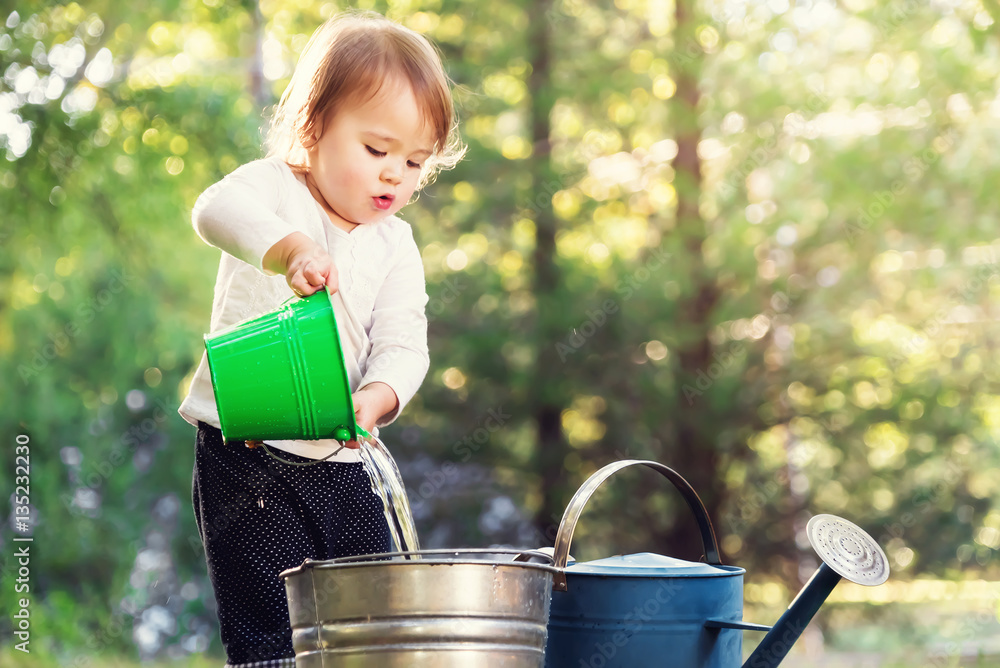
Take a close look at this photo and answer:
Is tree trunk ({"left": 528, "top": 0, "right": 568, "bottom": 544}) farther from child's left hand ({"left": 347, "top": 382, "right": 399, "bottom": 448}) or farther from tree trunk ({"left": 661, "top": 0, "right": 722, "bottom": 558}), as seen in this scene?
child's left hand ({"left": 347, "top": 382, "right": 399, "bottom": 448})

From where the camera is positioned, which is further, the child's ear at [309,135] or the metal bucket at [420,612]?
the child's ear at [309,135]

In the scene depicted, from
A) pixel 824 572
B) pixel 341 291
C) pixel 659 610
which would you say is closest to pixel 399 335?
pixel 341 291

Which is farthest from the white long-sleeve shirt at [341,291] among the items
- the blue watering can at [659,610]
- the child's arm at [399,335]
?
the blue watering can at [659,610]

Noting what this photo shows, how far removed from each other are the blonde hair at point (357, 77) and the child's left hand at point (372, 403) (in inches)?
16.8

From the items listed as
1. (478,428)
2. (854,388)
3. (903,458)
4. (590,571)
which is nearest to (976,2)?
(854,388)

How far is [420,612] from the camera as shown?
1276 millimetres

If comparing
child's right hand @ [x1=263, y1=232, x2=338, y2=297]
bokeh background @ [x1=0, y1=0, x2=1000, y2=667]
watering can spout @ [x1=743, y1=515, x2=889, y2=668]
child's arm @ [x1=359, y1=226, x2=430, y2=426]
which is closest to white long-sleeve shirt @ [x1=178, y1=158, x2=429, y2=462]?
child's arm @ [x1=359, y1=226, x2=430, y2=426]

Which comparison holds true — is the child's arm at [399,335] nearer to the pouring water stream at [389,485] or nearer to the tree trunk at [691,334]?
the pouring water stream at [389,485]

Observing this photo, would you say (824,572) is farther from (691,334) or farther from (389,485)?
(691,334)

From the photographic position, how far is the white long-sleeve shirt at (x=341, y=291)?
67.3 inches

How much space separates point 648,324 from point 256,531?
3590 millimetres

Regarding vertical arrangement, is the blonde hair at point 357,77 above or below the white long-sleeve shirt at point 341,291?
above

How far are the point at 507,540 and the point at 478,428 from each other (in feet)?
2.30

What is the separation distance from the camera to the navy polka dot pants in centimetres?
170
